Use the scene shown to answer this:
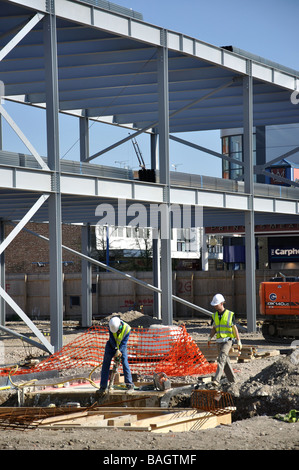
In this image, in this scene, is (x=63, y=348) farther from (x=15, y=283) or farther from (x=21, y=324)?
(x=15, y=283)

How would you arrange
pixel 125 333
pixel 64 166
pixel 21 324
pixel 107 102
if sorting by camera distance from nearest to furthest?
1. pixel 125 333
2. pixel 64 166
3. pixel 107 102
4. pixel 21 324

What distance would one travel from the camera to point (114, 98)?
2791 cm

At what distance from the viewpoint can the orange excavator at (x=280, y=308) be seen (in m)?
24.7

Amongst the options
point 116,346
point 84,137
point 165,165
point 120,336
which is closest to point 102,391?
point 116,346

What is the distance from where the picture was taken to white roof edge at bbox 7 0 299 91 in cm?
1902

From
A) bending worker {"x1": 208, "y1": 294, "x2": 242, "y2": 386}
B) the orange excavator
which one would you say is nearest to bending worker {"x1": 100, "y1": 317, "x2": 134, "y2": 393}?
bending worker {"x1": 208, "y1": 294, "x2": 242, "y2": 386}

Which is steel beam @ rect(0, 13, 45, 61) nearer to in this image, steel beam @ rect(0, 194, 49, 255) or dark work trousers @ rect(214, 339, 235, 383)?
steel beam @ rect(0, 194, 49, 255)

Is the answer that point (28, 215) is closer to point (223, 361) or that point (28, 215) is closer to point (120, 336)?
point (120, 336)

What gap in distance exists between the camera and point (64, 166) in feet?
66.0

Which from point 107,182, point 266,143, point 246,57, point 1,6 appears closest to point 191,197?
point 107,182

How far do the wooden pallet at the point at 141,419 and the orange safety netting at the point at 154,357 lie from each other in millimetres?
4228

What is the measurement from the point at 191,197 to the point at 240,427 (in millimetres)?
13071

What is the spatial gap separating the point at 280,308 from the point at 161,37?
10011 mm

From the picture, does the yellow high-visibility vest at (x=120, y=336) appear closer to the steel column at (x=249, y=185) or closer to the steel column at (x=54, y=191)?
the steel column at (x=54, y=191)
